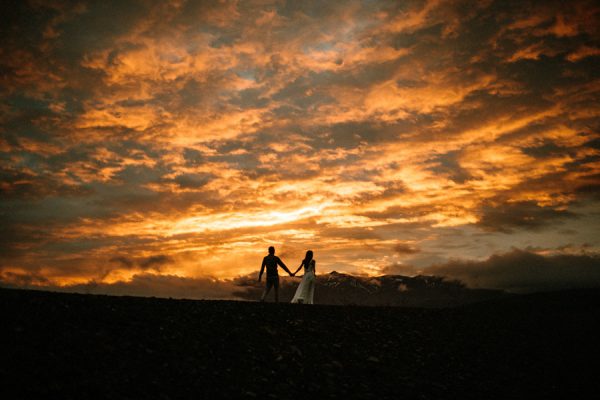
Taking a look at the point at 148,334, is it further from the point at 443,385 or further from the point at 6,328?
the point at 443,385

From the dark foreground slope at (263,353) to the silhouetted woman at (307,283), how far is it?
392 centimetres

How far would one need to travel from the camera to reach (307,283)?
24062 millimetres

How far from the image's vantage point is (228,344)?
1318cm

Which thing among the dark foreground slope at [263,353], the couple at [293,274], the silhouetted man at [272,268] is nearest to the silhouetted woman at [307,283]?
the couple at [293,274]

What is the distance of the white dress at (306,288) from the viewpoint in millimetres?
24031

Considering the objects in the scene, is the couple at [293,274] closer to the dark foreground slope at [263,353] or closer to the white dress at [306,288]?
the white dress at [306,288]

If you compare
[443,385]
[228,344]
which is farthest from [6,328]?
[443,385]

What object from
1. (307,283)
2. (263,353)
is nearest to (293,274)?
(307,283)

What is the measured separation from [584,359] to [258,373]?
15.6 m

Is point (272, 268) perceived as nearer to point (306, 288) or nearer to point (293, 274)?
point (293, 274)

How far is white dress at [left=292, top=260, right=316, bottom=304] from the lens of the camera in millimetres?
24031

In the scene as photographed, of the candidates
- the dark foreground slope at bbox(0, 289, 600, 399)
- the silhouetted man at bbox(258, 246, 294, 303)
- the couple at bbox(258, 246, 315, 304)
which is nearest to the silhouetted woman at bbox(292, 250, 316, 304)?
the couple at bbox(258, 246, 315, 304)

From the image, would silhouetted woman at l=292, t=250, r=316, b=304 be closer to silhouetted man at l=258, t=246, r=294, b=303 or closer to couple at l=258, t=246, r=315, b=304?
couple at l=258, t=246, r=315, b=304

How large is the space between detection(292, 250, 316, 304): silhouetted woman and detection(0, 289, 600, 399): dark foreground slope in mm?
3918
